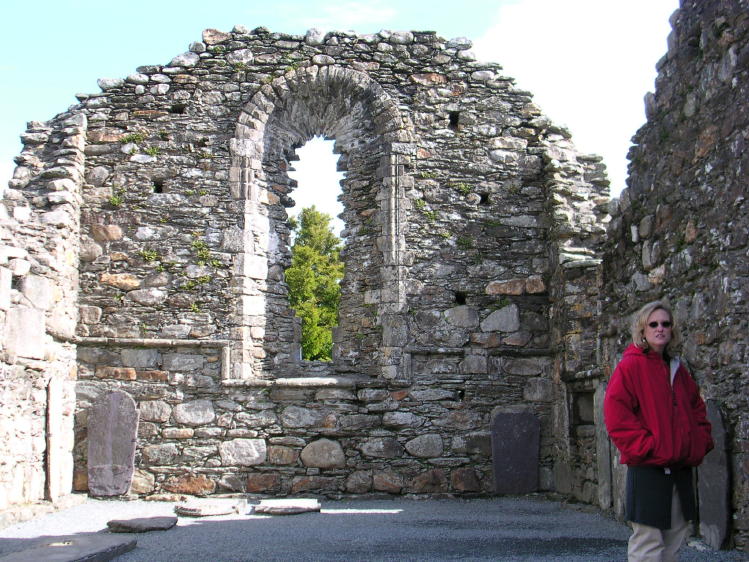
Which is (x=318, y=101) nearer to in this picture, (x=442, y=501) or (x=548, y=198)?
(x=548, y=198)

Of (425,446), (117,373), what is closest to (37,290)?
(117,373)

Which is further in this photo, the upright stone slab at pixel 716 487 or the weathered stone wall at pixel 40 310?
the weathered stone wall at pixel 40 310

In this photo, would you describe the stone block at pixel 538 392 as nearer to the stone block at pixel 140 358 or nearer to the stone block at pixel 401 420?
the stone block at pixel 401 420

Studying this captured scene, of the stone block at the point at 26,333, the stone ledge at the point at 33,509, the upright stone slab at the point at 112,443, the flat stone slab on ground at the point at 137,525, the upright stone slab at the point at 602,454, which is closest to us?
the flat stone slab on ground at the point at 137,525

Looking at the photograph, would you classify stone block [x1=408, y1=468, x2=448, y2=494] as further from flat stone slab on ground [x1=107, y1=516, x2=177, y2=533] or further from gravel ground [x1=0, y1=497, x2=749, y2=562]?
flat stone slab on ground [x1=107, y1=516, x2=177, y2=533]

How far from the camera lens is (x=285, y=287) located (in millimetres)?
10664

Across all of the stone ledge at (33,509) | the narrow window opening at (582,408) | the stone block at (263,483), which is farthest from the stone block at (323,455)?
the narrow window opening at (582,408)

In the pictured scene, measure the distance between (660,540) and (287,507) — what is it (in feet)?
16.8

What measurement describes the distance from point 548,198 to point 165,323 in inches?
191

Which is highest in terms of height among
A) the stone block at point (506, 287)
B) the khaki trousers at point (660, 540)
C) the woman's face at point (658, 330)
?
the stone block at point (506, 287)

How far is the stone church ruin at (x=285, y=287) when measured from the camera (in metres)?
9.75

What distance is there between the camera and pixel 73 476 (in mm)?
9781

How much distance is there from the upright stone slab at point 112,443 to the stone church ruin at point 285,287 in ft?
0.08

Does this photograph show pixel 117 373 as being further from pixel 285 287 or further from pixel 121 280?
pixel 285 287
